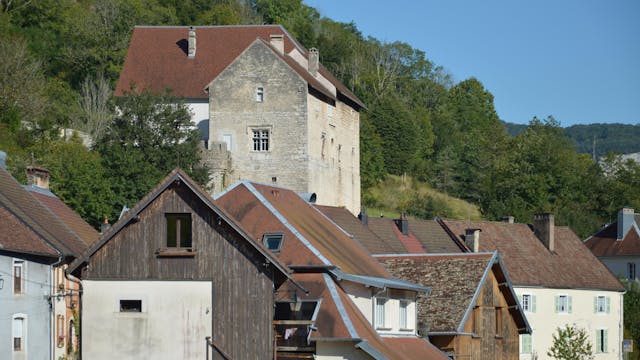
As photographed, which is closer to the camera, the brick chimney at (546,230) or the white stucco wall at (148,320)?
the white stucco wall at (148,320)

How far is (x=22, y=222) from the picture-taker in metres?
43.2

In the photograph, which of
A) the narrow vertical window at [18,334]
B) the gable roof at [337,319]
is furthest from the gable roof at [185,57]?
the gable roof at [337,319]

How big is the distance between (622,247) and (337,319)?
55232mm

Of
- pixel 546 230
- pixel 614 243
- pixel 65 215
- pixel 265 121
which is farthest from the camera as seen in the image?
pixel 614 243

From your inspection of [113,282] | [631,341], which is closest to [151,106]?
[631,341]

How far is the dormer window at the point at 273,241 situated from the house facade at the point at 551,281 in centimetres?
3280

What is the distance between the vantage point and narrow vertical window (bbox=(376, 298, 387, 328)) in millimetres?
38312

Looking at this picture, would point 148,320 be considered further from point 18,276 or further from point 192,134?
Result: point 192,134

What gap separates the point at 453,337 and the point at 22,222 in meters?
13.7

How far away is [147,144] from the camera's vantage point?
69.9 meters

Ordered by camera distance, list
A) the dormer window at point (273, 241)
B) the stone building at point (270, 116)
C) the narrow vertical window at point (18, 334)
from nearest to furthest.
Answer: the dormer window at point (273, 241)
the narrow vertical window at point (18, 334)
the stone building at point (270, 116)

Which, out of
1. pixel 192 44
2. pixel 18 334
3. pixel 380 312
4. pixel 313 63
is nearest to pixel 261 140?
pixel 313 63

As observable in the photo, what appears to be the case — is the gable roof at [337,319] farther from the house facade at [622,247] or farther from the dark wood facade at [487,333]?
the house facade at [622,247]

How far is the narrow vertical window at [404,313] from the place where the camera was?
39.8 meters
